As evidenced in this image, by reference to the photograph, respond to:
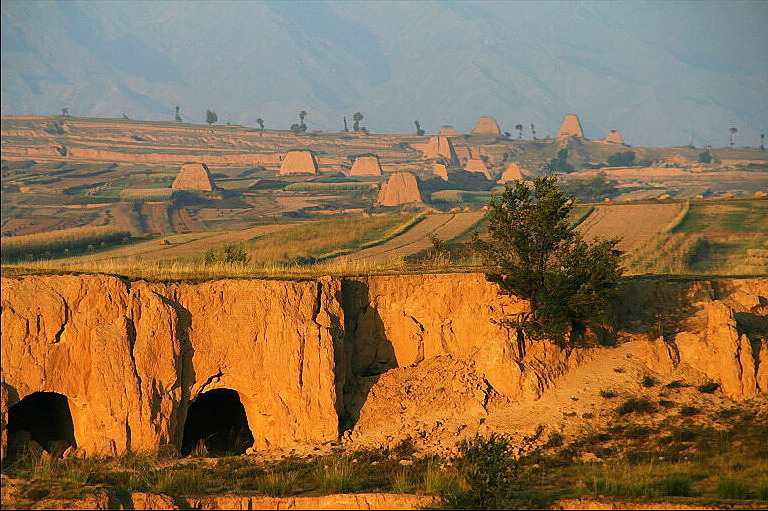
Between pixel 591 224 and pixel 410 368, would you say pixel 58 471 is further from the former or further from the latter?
pixel 591 224

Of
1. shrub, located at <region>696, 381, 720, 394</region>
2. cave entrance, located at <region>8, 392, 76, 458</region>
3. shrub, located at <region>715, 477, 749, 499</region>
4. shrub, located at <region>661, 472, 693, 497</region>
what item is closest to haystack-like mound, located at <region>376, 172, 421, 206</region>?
cave entrance, located at <region>8, 392, 76, 458</region>

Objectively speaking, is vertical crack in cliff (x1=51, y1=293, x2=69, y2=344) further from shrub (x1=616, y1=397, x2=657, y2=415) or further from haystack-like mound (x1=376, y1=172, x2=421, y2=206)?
haystack-like mound (x1=376, y1=172, x2=421, y2=206)

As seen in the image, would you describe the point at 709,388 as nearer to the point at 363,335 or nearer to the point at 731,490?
the point at 731,490

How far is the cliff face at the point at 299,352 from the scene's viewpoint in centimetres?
2392

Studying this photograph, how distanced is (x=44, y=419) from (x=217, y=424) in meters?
4.95

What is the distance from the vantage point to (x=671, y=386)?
24.8m

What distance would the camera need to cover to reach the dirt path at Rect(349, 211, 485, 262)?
55.7 meters

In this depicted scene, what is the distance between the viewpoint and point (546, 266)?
89.7ft

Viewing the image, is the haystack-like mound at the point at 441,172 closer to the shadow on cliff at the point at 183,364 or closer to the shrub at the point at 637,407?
the shadow on cliff at the point at 183,364

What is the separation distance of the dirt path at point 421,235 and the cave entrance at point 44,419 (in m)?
25.9

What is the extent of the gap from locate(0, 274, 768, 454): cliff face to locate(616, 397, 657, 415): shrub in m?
1.54

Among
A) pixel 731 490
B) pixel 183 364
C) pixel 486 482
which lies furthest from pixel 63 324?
pixel 731 490

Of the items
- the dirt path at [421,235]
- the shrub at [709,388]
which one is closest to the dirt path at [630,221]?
the dirt path at [421,235]

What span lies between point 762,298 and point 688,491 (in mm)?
9759
